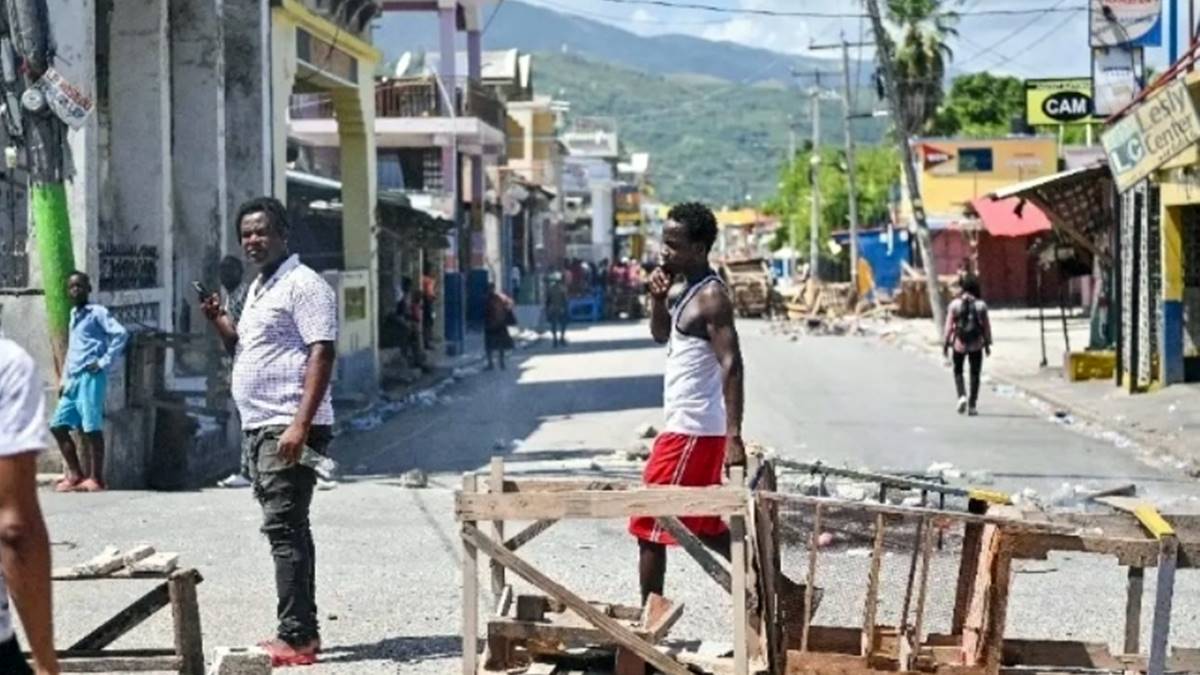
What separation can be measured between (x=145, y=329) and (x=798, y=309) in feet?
164

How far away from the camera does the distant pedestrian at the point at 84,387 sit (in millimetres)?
16391

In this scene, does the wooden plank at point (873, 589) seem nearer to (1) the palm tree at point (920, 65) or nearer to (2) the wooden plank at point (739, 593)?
(2) the wooden plank at point (739, 593)

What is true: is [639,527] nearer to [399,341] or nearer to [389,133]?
[399,341]

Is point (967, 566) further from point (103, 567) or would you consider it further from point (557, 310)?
point (557, 310)

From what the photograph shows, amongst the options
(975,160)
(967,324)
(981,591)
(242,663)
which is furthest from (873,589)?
(975,160)

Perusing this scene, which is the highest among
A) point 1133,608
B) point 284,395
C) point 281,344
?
point 281,344

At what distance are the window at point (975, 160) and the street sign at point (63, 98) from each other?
195 ft

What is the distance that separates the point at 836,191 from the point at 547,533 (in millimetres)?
95170

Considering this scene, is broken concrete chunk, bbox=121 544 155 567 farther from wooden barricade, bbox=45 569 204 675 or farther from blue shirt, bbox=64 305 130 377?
blue shirt, bbox=64 305 130 377

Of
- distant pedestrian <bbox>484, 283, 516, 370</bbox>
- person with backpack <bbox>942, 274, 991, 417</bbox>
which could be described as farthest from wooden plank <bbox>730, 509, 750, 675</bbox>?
distant pedestrian <bbox>484, 283, 516, 370</bbox>

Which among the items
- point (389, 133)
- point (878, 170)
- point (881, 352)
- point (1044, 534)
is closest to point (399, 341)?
point (881, 352)

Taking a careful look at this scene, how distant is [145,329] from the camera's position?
18578 mm

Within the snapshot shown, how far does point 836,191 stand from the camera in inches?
4232

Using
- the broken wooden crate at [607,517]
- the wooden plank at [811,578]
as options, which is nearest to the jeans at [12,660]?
the broken wooden crate at [607,517]
